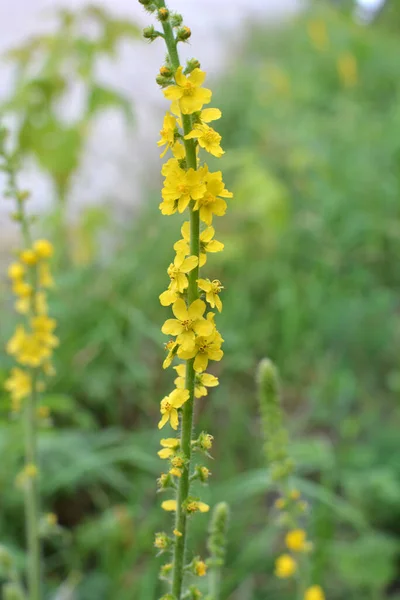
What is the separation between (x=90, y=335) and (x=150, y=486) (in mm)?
1042

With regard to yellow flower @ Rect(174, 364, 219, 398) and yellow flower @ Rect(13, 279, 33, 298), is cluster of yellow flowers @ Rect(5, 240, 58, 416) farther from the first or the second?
yellow flower @ Rect(174, 364, 219, 398)

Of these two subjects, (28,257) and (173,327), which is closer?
(173,327)

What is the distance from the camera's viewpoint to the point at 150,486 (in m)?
3.16

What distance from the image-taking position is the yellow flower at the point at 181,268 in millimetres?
1093

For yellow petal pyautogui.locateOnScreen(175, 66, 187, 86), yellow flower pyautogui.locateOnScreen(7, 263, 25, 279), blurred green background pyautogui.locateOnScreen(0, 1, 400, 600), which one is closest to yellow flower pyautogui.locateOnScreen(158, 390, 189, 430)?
yellow petal pyautogui.locateOnScreen(175, 66, 187, 86)

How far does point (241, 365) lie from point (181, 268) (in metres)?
2.70

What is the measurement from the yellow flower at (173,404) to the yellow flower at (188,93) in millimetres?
466


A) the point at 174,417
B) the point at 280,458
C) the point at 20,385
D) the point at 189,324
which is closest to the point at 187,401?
the point at 174,417

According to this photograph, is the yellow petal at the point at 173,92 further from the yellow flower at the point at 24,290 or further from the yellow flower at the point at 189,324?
the yellow flower at the point at 24,290

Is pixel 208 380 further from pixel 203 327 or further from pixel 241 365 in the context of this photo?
pixel 241 365

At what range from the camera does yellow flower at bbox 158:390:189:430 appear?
1.12m

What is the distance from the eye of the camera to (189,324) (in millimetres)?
1121

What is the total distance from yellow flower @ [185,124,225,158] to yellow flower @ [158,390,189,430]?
1.33ft

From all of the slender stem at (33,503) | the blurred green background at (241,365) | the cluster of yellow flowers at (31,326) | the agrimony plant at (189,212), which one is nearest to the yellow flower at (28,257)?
the cluster of yellow flowers at (31,326)
